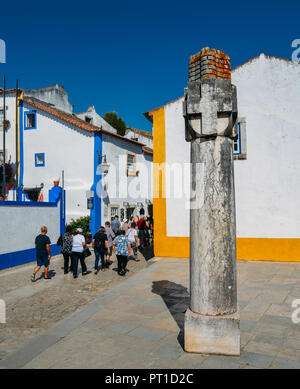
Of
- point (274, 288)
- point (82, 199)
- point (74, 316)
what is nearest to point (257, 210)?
point (274, 288)

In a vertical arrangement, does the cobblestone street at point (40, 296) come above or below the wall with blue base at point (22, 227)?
below

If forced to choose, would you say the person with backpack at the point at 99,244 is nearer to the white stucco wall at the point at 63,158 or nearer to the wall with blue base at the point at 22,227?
the wall with blue base at the point at 22,227

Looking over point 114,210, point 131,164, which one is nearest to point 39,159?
point 114,210

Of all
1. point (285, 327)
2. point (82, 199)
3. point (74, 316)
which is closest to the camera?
point (285, 327)

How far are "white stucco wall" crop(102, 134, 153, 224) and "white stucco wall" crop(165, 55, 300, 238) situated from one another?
29.7ft

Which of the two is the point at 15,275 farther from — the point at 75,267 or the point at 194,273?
the point at 194,273

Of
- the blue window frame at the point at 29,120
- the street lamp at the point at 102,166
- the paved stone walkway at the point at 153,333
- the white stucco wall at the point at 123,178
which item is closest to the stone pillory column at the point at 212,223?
the paved stone walkway at the point at 153,333

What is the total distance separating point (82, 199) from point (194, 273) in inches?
558

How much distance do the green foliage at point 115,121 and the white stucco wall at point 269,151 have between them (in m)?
29.9

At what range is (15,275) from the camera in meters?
10.5

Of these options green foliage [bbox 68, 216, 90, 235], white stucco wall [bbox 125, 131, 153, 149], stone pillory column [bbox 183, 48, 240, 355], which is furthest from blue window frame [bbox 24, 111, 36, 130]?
stone pillory column [bbox 183, 48, 240, 355]

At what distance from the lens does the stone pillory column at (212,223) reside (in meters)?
4.29

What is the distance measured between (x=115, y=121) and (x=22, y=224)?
1189 inches

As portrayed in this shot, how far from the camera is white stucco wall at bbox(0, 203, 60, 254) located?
11625mm
